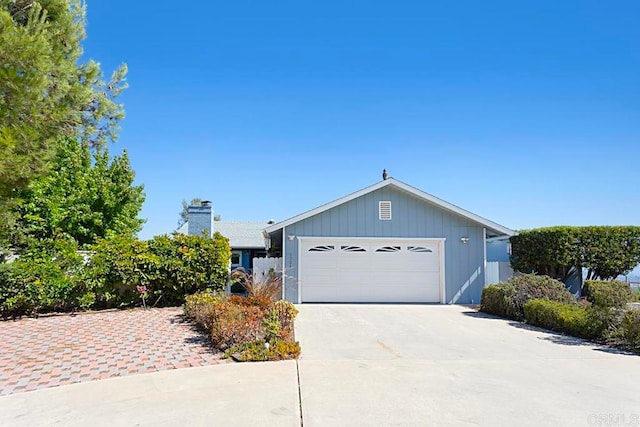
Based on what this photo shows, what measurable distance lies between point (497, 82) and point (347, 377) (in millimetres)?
9727

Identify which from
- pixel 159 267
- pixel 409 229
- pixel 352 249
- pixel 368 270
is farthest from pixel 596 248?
pixel 159 267

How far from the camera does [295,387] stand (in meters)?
4.94

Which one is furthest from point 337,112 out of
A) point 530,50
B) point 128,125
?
point 128,125

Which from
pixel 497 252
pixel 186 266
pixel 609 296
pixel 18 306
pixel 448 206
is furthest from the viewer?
pixel 497 252

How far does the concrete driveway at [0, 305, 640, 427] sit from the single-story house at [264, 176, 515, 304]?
21.8 feet

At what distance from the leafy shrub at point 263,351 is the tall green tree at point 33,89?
14.8 ft

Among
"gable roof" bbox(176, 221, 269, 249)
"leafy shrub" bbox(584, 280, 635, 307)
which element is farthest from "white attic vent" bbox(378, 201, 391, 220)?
"gable roof" bbox(176, 221, 269, 249)

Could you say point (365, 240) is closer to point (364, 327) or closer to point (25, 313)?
point (364, 327)

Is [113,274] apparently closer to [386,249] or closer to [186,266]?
[186,266]

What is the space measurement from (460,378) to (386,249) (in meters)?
9.18

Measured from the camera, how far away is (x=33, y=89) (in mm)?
6582

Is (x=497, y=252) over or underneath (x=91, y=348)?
over

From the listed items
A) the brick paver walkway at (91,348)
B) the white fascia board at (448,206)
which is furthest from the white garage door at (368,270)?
the brick paver walkway at (91,348)

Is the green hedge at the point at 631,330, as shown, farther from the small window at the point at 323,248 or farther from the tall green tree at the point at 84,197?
the tall green tree at the point at 84,197
